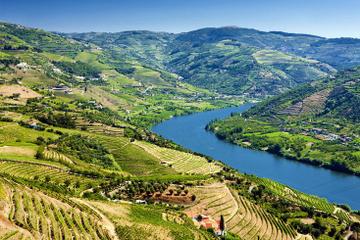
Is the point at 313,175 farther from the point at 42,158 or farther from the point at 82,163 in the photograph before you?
the point at 42,158

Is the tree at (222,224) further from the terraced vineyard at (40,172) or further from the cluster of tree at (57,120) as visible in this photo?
the cluster of tree at (57,120)

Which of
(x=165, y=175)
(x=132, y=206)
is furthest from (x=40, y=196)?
(x=165, y=175)

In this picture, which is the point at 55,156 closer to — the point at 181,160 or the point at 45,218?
the point at 181,160

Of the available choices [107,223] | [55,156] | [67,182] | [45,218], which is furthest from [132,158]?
[45,218]

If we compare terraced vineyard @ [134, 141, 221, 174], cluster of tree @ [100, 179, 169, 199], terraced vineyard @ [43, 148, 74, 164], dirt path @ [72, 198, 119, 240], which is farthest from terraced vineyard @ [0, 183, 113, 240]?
terraced vineyard @ [134, 141, 221, 174]

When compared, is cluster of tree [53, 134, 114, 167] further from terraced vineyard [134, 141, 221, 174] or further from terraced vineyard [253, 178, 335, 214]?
terraced vineyard [253, 178, 335, 214]
